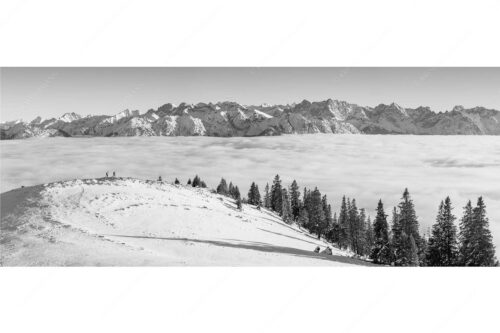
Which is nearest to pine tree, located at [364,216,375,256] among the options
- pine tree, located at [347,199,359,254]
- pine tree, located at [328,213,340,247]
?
pine tree, located at [347,199,359,254]

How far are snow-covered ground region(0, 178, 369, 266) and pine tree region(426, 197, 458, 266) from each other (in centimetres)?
1266

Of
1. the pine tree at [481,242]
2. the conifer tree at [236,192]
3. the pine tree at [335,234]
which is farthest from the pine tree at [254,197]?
the pine tree at [481,242]

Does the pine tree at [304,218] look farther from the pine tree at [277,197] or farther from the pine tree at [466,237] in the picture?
the pine tree at [466,237]

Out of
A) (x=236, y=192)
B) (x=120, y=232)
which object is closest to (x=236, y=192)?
(x=236, y=192)

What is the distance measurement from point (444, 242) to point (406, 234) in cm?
438

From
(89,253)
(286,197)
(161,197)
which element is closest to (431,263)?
(161,197)

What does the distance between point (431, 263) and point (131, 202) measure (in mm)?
32620

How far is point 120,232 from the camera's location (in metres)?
33.6

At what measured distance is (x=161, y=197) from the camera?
4797 centimetres

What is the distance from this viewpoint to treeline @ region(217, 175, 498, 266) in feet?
130

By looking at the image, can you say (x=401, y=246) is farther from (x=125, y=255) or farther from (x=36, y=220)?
(x=36, y=220)

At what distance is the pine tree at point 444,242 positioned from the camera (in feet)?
142

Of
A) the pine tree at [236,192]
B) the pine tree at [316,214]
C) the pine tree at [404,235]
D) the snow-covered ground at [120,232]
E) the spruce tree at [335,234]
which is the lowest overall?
the spruce tree at [335,234]

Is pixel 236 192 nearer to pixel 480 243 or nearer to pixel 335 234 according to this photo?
pixel 335 234
